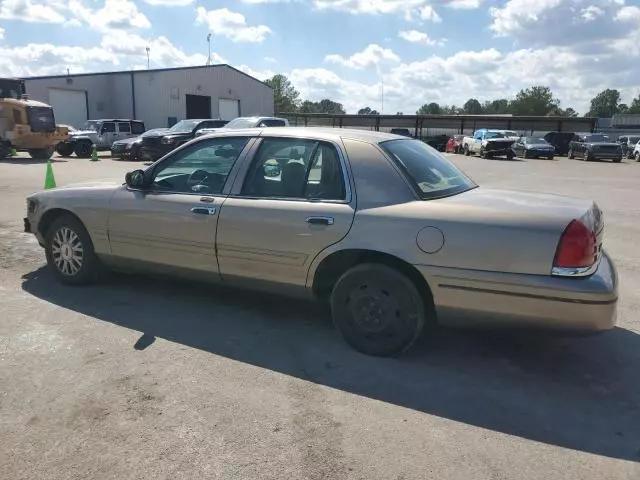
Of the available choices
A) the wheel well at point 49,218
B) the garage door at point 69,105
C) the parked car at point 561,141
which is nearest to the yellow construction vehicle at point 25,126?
the garage door at point 69,105

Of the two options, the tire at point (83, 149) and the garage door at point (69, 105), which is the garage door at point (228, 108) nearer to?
the garage door at point (69, 105)

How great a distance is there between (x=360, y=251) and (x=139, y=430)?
72.1 inches

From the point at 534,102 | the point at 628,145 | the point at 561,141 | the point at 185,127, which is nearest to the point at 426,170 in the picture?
the point at 185,127

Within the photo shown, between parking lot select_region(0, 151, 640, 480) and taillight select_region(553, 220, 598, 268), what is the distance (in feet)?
2.75

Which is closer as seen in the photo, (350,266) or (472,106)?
(350,266)

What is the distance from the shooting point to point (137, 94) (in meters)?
38.3

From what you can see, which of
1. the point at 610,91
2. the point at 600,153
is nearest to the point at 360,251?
the point at 600,153

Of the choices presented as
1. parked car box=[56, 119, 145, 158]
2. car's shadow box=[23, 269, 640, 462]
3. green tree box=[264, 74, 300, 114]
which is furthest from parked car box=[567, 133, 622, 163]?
green tree box=[264, 74, 300, 114]

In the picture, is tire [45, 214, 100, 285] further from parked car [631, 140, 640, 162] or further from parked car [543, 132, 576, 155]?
parked car [543, 132, 576, 155]

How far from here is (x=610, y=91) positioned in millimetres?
139250

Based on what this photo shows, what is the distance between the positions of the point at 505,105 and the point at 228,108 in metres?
102

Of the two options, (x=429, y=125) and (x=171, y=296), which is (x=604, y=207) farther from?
(x=429, y=125)

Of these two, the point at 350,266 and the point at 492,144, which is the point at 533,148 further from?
the point at 350,266

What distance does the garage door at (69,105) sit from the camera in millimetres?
35906
